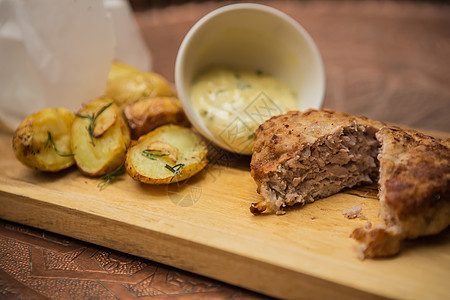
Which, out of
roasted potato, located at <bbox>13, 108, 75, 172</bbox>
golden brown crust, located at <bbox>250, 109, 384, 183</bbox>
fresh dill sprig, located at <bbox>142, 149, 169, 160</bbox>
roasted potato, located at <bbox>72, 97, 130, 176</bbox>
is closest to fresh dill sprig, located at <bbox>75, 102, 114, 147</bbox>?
roasted potato, located at <bbox>72, 97, 130, 176</bbox>

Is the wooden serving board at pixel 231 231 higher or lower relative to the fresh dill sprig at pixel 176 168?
lower

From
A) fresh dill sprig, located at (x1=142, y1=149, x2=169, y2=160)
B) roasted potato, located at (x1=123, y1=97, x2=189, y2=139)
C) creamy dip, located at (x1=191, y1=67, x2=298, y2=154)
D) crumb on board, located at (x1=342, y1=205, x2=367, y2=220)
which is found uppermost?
creamy dip, located at (x1=191, y1=67, x2=298, y2=154)

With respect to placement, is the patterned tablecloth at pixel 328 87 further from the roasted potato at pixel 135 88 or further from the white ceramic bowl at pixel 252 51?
the roasted potato at pixel 135 88

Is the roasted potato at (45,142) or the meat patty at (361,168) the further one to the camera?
the roasted potato at (45,142)

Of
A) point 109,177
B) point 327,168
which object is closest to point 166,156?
point 109,177

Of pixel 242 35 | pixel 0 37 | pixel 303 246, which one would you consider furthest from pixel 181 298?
pixel 0 37

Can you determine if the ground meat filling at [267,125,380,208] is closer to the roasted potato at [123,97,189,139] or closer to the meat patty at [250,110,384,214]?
the meat patty at [250,110,384,214]

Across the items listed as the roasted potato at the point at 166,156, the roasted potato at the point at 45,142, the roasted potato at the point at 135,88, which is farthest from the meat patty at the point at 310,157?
the roasted potato at the point at 45,142
